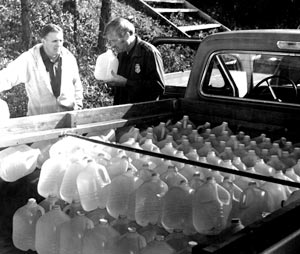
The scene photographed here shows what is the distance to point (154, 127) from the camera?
12.5 feet

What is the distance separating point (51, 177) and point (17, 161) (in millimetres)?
223

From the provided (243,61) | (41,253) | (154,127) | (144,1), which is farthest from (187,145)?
(144,1)

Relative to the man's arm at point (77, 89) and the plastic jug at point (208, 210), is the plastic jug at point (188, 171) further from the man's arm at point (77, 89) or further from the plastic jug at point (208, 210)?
the man's arm at point (77, 89)

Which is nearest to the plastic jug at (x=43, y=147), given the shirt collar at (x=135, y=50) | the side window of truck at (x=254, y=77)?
the side window of truck at (x=254, y=77)

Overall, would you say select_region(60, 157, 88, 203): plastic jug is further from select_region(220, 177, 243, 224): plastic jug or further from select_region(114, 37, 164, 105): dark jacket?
select_region(114, 37, 164, 105): dark jacket

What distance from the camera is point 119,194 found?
2.60 metres

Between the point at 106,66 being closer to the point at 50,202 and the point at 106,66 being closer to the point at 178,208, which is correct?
the point at 50,202

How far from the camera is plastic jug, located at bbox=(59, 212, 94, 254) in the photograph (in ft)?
→ 7.97

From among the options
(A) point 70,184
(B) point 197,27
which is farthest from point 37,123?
(B) point 197,27

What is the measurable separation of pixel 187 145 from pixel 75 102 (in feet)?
7.15

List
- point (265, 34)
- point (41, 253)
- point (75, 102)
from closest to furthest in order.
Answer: point (41, 253) < point (265, 34) < point (75, 102)

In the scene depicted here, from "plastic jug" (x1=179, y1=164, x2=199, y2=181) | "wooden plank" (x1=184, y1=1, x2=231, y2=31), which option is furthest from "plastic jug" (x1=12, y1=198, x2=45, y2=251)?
"wooden plank" (x1=184, y1=1, x2=231, y2=31)

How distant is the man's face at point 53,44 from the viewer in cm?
489

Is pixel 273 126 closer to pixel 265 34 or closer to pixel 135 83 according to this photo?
pixel 265 34
